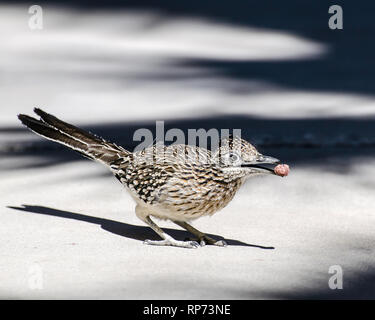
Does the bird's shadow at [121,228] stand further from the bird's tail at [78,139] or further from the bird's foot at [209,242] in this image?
the bird's tail at [78,139]

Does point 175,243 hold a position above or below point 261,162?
below

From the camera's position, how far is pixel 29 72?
11336mm

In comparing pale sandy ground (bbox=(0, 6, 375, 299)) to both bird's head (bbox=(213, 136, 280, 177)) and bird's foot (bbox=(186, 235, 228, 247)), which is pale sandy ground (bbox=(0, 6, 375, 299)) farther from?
bird's head (bbox=(213, 136, 280, 177))

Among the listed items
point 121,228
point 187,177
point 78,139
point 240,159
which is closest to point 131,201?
point 121,228

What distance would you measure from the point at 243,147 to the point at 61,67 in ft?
21.8

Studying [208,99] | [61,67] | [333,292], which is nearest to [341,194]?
[333,292]

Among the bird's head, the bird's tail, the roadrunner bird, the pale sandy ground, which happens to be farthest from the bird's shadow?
the bird's head

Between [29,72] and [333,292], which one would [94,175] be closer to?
[333,292]

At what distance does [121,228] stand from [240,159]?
46.8 inches

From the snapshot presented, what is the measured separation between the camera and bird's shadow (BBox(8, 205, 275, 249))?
592cm

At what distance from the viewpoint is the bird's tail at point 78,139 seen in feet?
19.9

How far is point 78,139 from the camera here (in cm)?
616

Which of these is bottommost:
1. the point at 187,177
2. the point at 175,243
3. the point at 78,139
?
the point at 175,243

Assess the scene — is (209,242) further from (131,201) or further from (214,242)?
(131,201)
